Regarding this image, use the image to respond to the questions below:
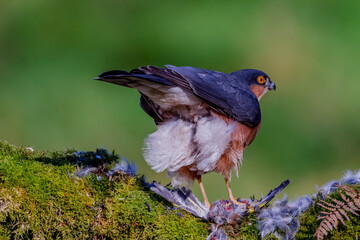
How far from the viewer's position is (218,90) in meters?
3.91

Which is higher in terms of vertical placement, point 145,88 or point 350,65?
point 350,65

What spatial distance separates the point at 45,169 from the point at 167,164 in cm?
114

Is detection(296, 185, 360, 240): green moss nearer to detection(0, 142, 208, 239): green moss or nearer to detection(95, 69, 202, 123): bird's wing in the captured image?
detection(0, 142, 208, 239): green moss

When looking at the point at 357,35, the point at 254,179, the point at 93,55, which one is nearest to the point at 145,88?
the point at 254,179

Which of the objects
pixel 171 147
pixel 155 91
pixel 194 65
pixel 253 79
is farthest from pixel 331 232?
pixel 194 65

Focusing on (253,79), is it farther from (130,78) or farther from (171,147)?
(130,78)

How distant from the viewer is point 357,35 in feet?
27.1

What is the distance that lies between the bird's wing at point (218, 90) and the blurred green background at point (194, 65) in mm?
2254

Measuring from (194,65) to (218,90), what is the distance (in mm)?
4446

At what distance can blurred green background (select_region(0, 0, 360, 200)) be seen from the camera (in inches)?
279

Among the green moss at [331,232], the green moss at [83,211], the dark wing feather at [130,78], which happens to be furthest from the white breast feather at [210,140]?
the green moss at [331,232]

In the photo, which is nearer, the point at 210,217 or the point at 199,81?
the point at 210,217

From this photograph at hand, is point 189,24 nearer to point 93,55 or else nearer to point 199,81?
point 93,55

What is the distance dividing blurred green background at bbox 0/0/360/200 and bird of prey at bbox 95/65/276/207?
2.24 m
